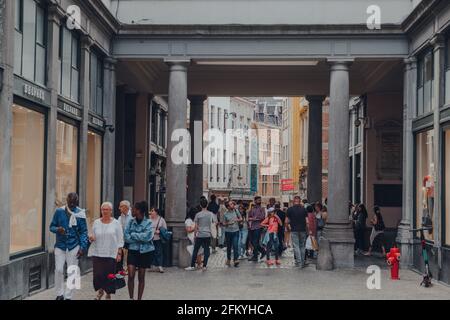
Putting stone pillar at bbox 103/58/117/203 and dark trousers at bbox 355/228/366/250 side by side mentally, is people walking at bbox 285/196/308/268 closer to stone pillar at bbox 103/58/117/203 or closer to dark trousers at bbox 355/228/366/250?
stone pillar at bbox 103/58/117/203

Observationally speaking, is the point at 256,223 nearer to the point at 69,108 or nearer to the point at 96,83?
the point at 96,83

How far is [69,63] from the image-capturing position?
18.0 metres

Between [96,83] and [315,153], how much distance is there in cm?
1036

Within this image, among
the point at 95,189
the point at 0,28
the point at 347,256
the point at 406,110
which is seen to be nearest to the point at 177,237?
the point at 95,189

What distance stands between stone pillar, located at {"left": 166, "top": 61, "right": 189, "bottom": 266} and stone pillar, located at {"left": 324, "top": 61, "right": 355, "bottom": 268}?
4.02m

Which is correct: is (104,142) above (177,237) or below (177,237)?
above

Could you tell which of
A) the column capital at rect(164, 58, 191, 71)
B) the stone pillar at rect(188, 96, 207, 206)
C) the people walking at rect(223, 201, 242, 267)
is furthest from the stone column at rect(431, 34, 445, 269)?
the stone pillar at rect(188, 96, 207, 206)

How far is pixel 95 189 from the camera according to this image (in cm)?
2077

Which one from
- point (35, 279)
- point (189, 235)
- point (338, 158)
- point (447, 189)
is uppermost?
point (338, 158)

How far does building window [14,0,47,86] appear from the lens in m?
14.1

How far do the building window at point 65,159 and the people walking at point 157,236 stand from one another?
6.42ft

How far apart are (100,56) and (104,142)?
2322 millimetres

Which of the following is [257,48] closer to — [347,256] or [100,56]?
[100,56]

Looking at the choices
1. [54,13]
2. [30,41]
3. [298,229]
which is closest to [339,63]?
[298,229]
